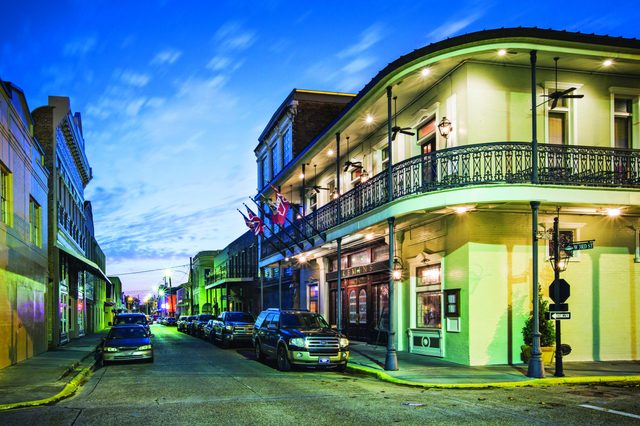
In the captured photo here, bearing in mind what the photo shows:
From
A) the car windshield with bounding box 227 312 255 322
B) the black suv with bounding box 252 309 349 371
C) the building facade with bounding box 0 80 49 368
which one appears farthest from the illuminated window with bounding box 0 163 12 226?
the car windshield with bounding box 227 312 255 322

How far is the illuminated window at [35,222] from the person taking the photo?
23.3m

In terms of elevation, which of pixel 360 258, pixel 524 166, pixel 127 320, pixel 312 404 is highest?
pixel 524 166

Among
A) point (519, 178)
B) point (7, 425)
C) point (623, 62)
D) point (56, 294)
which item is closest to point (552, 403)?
point (519, 178)

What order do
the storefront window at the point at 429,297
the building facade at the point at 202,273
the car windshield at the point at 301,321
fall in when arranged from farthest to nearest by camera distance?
the building facade at the point at 202,273, the storefront window at the point at 429,297, the car windshield at the point at 301,321

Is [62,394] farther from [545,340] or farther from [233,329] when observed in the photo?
[233,329]

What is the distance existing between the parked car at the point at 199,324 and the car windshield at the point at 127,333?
16734 mm

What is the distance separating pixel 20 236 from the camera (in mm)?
20000

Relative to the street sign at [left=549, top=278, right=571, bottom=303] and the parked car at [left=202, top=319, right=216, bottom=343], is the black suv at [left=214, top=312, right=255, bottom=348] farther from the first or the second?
the street sign at [left=549, top=278, right=571, bottom=303]

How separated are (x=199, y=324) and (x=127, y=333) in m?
19.0

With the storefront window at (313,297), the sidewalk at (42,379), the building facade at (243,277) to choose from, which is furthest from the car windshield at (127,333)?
the building facade at (243,277)

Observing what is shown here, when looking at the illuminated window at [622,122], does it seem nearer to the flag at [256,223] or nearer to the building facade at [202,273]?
the flag at [256,223]

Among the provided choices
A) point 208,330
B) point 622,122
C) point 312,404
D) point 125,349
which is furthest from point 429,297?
point 208,330

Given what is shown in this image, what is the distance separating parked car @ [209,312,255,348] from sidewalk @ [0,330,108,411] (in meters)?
7.06

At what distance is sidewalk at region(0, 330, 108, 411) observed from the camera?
39.2 ft
